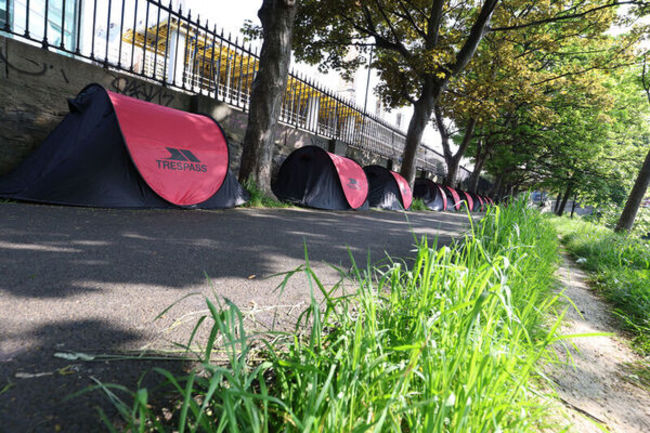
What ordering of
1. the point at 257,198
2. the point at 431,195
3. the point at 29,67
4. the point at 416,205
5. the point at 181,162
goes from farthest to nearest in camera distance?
the point at 431,195 < the point at 416,205 < the point at 257,198 < the point at 181,162 < the point at 29,67

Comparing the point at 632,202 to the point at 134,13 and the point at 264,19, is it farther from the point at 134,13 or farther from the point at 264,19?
the point at 134,13

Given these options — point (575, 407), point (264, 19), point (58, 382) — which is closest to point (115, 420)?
point (58, 382)

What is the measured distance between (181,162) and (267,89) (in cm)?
233

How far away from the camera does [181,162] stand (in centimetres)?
403

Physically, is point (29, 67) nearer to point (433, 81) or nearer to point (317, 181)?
point (317, 181)

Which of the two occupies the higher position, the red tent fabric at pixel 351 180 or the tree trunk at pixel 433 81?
the tree trunk at pixel 433 81

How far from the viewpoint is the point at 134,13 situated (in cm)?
493

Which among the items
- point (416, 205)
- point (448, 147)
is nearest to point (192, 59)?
point (416, 205)

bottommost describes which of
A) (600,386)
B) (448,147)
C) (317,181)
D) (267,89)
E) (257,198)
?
(600,386)

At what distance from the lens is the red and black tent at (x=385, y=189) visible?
361 inches

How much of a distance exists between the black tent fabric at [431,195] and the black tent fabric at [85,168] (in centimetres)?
1132

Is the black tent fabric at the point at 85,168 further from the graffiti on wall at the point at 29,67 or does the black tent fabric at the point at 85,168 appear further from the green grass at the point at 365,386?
the green grass at the point at 365,386

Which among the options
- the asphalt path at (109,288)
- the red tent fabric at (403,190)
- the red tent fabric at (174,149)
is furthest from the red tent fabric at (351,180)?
the asphalt path at (109,288)

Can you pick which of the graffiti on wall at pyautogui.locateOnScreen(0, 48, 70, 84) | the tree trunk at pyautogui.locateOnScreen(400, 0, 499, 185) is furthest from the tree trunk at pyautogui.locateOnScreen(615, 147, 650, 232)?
the graffiti on wall at pyautogui.locateOnScreen(0, 48, 70, 84)
